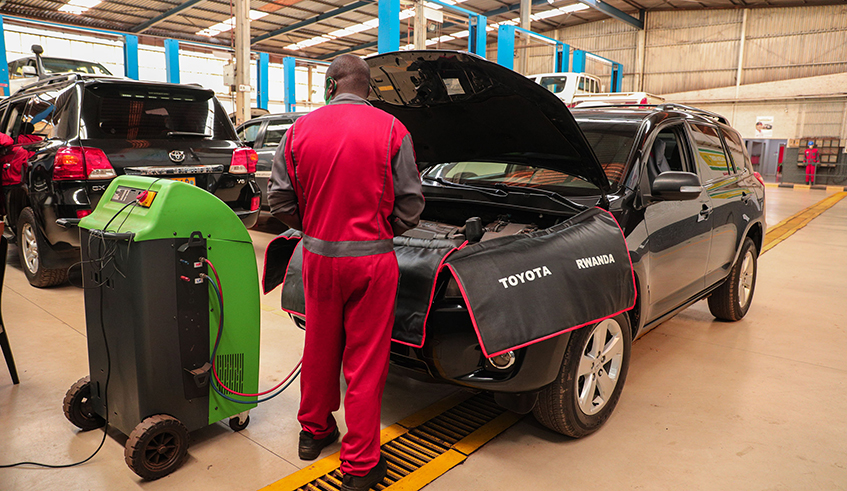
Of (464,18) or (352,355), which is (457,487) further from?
(464,18)

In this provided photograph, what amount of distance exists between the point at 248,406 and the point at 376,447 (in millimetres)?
755

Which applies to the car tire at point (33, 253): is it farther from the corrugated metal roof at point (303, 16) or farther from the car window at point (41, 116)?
the corrugated metal roof at point (303, 16)

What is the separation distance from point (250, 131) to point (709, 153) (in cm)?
675

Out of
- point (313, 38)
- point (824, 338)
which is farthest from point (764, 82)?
point (824, 338)

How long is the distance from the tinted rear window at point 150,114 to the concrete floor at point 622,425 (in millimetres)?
1467

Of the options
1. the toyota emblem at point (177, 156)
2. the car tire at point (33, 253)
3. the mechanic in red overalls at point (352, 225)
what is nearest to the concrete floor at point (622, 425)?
the car tire at point (33, 253)

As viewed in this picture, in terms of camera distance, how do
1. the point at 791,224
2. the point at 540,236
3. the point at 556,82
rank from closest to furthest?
the point at 540,236
the point at 791,224
the point at 556,82

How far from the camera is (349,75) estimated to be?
2217 mm

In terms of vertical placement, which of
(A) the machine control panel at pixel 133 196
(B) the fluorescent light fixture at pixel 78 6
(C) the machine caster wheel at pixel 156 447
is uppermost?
(B) the fluorescent light fixture at pixel 78 6

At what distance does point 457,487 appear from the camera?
7.49ft

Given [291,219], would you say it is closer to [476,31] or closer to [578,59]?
[476,31]

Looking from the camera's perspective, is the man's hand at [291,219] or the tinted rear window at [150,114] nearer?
the man's hand at [291,219]

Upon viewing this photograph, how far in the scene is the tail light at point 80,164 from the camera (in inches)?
169

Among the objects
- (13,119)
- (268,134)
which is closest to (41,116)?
(13,119)
